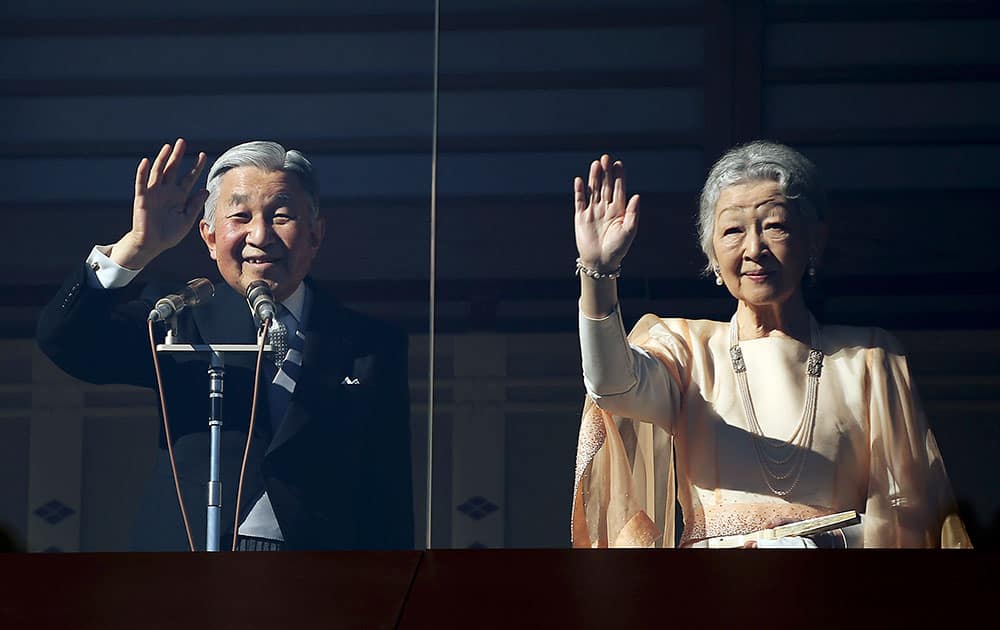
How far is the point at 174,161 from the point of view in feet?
11.6

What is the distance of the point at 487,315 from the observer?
3.38m

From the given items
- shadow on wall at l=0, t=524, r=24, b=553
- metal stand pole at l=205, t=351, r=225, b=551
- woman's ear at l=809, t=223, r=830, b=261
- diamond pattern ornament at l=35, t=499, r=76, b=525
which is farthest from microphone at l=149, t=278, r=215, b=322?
woman's ear at l=809, t=223, r=830, b=261

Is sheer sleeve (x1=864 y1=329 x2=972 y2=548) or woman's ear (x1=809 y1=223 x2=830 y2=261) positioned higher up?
woman's ear (x1=809 y1=223 x2=830 y2=261)

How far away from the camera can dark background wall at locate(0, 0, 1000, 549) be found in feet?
10.8

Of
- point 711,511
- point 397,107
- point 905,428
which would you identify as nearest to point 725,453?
point 711,511

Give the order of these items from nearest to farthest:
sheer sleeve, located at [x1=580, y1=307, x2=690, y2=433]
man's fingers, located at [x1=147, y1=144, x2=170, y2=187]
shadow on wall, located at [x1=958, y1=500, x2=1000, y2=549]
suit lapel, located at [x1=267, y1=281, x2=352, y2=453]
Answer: shadow on wall, located at [x1=958, y1=500, x2=1000, y2=549] → sheer sleeve, located at [x1=580, y1=307, x2=690, y2=433] → suit lapel, located at [x1=267, y1=281, x2=352, y2=453] → man's fingers, located at [x1=147, y1=144, x2=170, y2=187]

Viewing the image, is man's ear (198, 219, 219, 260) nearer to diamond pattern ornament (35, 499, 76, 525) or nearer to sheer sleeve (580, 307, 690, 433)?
diamond pattern ornament (35, 499, 76, 525)

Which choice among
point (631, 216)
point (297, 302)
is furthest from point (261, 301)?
point (631, 216)

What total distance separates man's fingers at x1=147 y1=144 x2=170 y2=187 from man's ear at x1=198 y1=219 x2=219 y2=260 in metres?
0.17

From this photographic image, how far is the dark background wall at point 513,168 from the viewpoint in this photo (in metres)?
3.29

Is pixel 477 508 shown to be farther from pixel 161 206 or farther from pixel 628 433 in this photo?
pixel 161 206

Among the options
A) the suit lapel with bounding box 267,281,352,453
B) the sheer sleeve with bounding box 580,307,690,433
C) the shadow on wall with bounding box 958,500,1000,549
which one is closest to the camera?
the shadow on wall with bounding box 958,500,1000,549

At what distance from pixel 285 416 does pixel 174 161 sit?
73 cm

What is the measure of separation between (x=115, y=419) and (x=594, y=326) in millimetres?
1213
